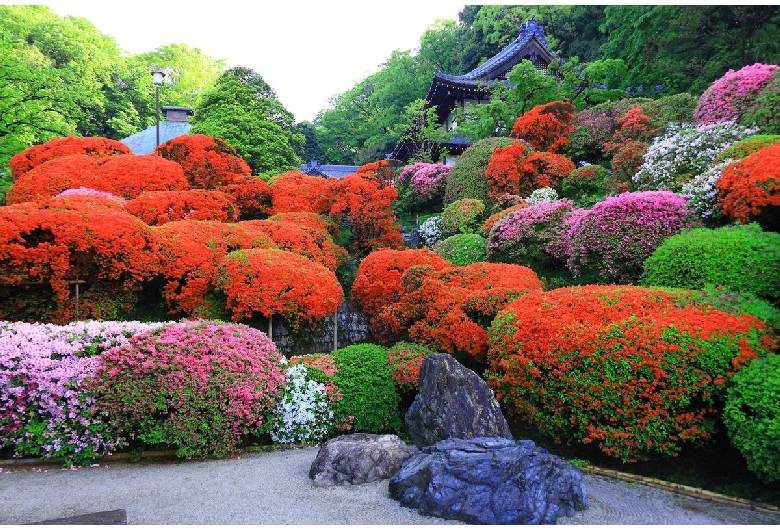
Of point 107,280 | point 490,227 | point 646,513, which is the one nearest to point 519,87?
point 490,227

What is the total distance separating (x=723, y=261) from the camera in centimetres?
662

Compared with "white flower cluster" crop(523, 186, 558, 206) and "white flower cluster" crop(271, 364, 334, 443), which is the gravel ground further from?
"white flower cluster" crop(523, 186, 558, 206)

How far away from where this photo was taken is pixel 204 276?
8867 millimetres

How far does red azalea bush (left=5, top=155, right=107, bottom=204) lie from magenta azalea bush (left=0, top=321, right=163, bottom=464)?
23.3 feet

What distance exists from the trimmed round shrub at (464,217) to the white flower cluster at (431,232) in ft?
1.38

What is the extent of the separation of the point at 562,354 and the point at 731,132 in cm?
695

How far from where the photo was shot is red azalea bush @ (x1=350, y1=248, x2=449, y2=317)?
978 cm

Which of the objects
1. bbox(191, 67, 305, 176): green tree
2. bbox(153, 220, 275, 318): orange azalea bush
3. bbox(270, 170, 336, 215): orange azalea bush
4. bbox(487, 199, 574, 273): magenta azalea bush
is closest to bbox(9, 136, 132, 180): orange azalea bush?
bbox(191, 67, 305, 176): green tree

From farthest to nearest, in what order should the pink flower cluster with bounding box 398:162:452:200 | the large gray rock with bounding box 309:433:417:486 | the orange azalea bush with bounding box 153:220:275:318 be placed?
the pink flower cluster with bounding box 398:162:452:200
the orange azalea bush with bounding box 153:220:275:318
the large gray rock with bounding box 309:433:417:486

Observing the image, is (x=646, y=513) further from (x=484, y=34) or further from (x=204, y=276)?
(x=484, y=34)

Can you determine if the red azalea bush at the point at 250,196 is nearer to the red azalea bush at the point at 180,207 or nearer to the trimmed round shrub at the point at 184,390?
the red azalea bush at the point at 180,207

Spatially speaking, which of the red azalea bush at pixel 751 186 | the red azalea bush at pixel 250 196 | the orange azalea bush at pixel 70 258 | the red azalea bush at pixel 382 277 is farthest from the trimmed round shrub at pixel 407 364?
the red azalea bush at pixel 250 196

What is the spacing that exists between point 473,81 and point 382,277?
15.5m

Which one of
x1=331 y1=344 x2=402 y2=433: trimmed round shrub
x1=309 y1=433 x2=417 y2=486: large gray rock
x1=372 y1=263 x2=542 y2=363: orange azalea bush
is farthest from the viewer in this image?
x1=372 y1=263 x2=542 y2=363: orange azalea bush
